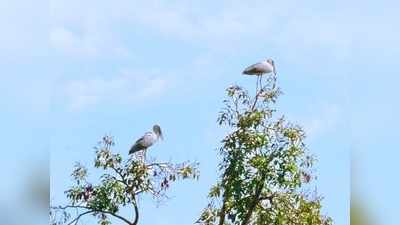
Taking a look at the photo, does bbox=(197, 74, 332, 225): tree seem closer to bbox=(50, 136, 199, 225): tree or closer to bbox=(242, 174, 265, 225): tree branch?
bbox=(242, 174, 265, 225): tree branch

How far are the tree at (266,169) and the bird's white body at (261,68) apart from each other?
0.06 m

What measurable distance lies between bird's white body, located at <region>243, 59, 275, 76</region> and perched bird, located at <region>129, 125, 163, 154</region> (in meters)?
0.43

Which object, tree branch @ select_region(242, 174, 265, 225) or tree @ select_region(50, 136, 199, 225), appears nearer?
tree @ select_region(50, 136, 199, 225)

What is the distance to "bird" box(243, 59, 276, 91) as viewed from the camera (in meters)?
3.40

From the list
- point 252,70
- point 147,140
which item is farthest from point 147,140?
point 252,70

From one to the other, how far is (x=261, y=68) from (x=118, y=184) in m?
0.74

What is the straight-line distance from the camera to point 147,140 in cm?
331

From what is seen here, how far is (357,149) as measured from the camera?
358 cm

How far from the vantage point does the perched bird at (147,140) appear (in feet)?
10.9

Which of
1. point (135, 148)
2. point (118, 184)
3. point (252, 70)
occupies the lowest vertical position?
point (118, 184)

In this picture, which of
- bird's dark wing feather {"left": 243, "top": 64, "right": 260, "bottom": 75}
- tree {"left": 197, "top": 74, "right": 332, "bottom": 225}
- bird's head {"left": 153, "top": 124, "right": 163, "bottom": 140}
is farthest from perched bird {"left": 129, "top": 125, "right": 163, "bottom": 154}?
bird's dark wing feather {"left": 243, "top": 64, "right": 260, "bottom": 75}

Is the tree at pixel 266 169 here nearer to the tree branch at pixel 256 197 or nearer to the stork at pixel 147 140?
the tree branch at pixel 256 197

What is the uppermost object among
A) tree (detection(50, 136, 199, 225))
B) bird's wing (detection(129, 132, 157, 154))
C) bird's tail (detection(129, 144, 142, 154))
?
bird's wing (detection(129, 132, 157, 154))

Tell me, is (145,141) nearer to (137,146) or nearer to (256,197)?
(137,146)
